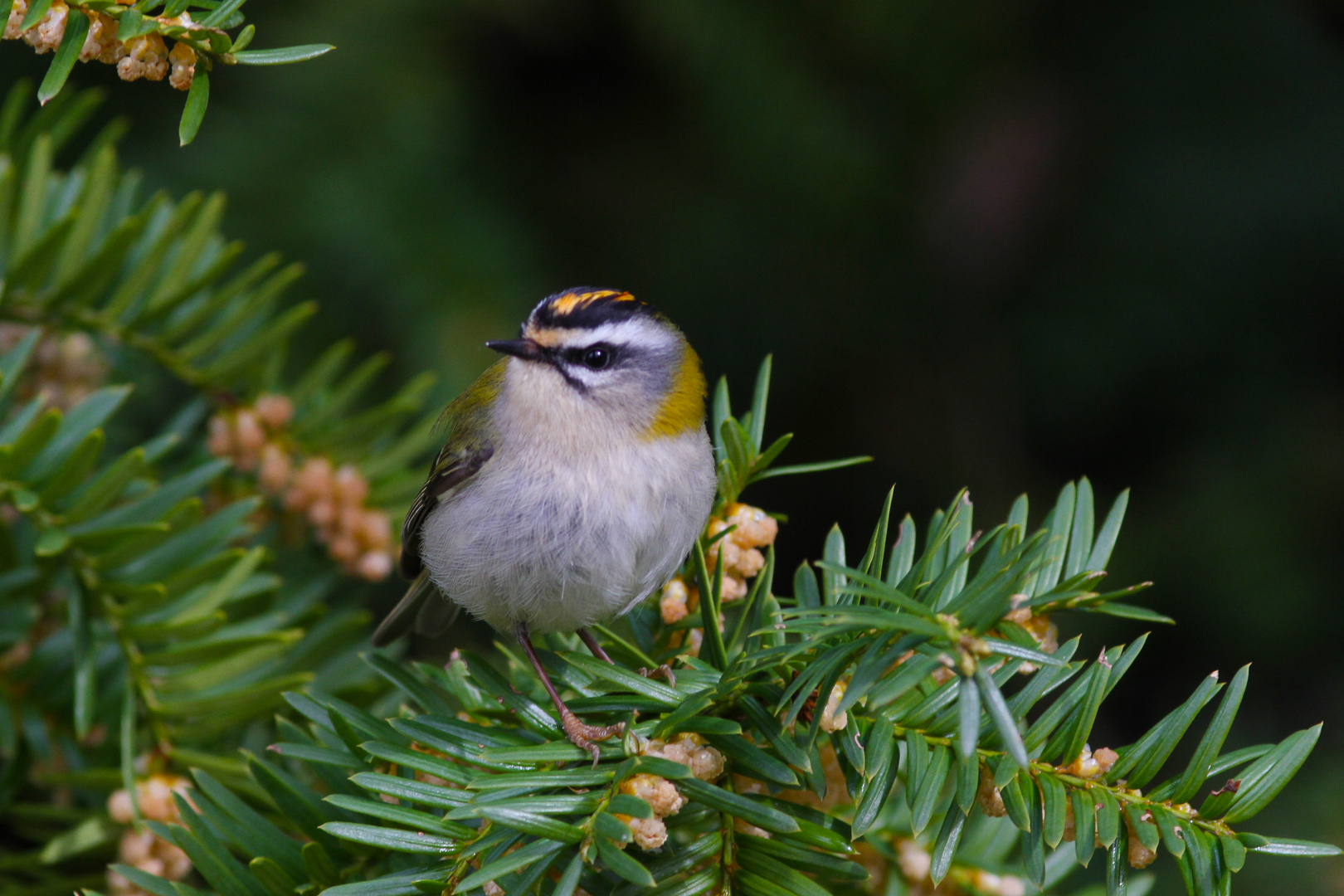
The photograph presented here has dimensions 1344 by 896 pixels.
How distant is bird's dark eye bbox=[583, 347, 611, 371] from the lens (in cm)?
169

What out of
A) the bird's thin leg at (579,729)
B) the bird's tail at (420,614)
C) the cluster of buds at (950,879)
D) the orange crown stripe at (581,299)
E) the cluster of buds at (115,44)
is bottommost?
the bird's tail at (420,614)

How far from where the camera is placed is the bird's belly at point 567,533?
1373 millimetres

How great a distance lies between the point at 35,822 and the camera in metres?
1.31

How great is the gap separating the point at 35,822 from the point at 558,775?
837 millimetres

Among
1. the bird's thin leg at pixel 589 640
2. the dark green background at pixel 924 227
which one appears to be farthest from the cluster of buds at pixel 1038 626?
the dark green background at pixel 924 227

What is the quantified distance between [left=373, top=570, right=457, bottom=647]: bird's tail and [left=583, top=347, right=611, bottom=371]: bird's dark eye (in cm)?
41

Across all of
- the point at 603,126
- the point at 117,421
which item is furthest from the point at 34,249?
the point at 603,126

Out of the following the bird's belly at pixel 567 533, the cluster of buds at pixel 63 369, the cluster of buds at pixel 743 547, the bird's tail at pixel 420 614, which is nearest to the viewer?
the cluster of buds at pixel 743 547

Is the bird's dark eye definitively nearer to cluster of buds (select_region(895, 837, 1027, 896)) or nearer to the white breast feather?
the white breast feather

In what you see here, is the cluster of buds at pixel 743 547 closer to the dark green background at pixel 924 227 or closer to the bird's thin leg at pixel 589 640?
the bird's thin leg at pixel 589 640

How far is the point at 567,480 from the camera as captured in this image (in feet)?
4.88

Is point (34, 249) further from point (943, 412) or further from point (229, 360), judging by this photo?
point (943, 412)

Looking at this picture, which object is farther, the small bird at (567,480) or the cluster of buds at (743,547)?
the small bird at (567,480)

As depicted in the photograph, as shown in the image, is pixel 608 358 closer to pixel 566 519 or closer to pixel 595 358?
pixel 595 358
